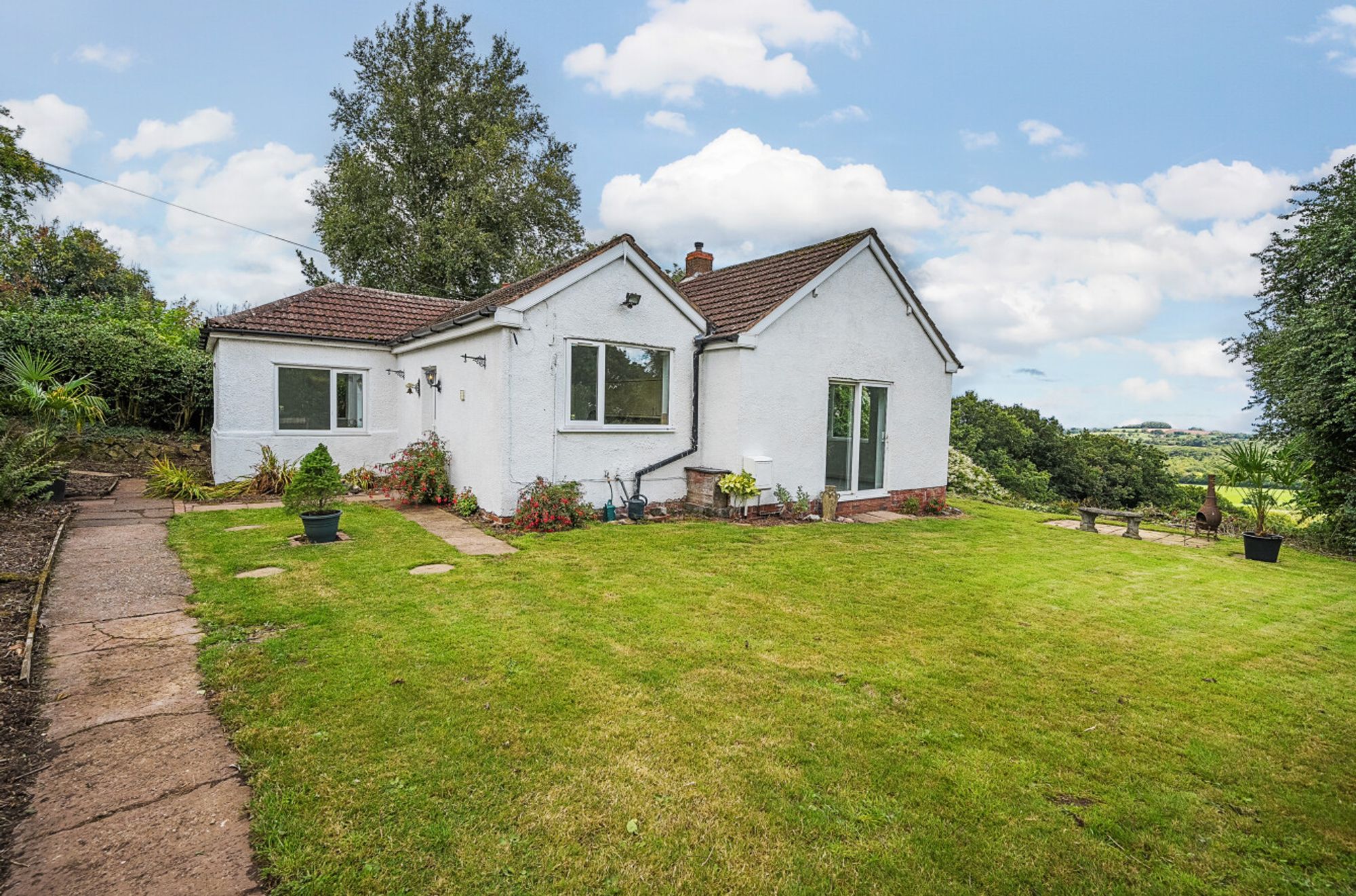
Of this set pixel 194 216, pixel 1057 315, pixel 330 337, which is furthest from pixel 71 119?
pixel 1057 315

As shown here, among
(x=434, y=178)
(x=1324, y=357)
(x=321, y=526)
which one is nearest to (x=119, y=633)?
(x=321, y=526)

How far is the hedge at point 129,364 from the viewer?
13.5 metres

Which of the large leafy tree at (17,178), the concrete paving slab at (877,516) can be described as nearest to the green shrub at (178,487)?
the large leafy tree at (17,178)

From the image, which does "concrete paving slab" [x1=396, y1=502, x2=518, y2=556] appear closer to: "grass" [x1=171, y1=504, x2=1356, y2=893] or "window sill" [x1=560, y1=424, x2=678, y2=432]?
"grass" [x1=171, y1=504, x2=1356, y2=893]

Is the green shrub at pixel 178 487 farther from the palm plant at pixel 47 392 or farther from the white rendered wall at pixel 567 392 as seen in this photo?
the white rendered wall at pixel 567 392

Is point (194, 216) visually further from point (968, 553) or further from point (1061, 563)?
point (1061, 563)

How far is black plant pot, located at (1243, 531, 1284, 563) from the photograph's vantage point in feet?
28.3

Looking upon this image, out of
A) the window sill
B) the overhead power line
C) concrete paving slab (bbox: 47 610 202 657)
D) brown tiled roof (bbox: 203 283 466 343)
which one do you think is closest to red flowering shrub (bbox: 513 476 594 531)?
the window sill

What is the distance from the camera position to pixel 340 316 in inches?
520

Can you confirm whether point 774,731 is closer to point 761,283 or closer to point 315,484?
point 315,484

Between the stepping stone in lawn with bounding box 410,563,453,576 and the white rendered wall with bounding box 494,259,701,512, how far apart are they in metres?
2.31

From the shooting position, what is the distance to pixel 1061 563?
26.5 feet

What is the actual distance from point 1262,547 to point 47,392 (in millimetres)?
21695

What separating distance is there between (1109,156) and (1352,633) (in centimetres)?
1140
